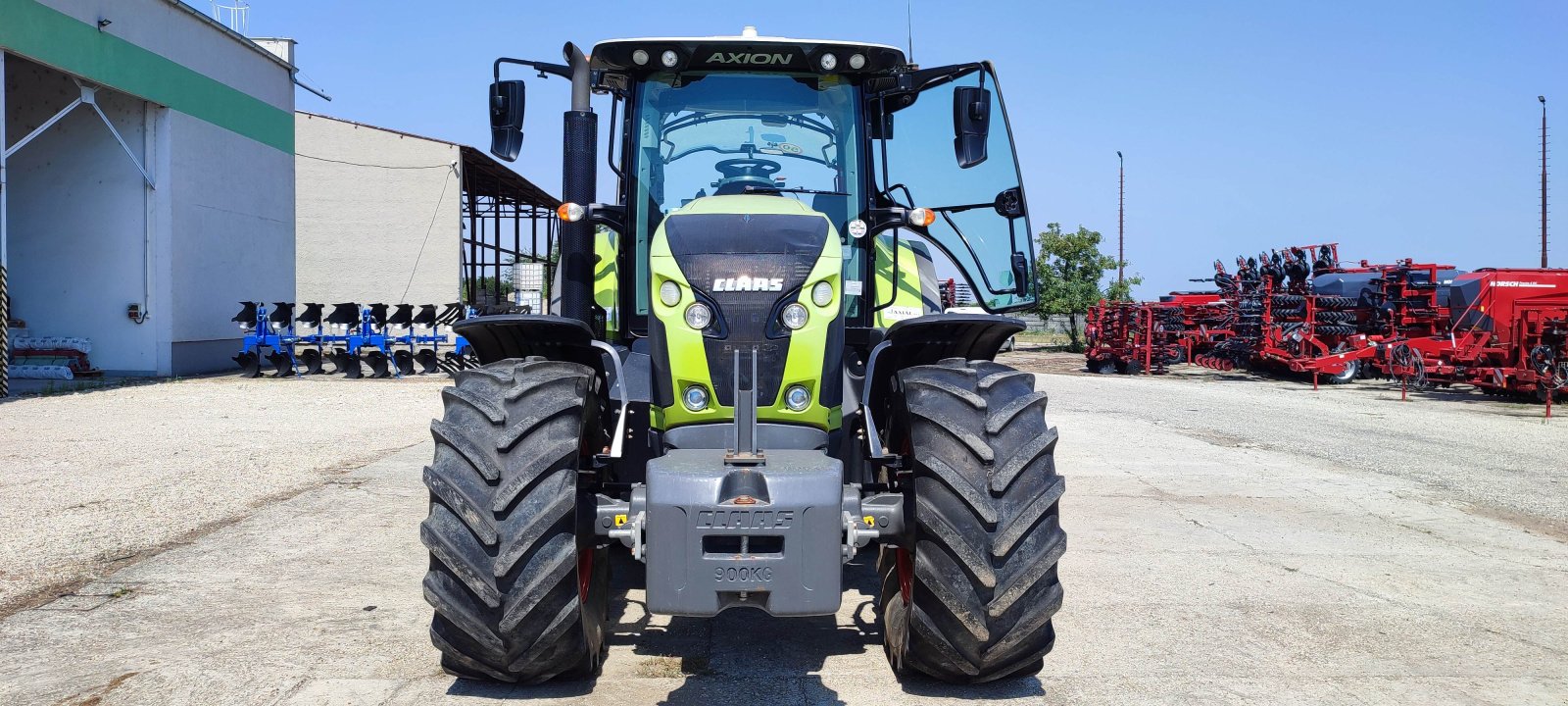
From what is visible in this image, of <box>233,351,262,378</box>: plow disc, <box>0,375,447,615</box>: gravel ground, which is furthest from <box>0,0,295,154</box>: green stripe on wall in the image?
<box>0,375,447,615</box>: gravel ground

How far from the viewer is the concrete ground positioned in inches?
151

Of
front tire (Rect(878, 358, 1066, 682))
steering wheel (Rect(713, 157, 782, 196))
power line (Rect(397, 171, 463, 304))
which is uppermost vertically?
power line (Rect(397, 171, 463, 304))

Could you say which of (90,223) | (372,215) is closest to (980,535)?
(90,223)

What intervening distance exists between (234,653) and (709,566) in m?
2.20

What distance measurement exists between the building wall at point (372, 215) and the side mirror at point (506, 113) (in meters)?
28.2

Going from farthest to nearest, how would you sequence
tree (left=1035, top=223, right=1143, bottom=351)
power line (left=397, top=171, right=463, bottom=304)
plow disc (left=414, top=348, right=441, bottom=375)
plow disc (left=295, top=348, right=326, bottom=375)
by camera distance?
tree (left=1035, top=223, right=1143, bottom=351), power line (left=397, top=171, right=463, bottom=304), plow disc (left=414, top=348, right=441, bottom=375), plow disc (left=295, top=348, right=326, bottom=375)

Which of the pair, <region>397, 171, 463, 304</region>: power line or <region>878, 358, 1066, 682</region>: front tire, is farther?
<region>397, 171, 463, 304</region>: power line

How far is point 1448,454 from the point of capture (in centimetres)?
1134

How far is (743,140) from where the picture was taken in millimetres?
4895

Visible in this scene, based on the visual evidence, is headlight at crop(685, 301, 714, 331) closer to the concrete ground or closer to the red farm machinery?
the concrete ground

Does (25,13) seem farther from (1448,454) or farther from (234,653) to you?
(1448,454)

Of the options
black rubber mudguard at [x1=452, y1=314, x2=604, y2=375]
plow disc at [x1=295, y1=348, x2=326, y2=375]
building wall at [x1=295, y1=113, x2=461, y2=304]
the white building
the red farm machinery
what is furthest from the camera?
building wall at [x1=295, y1=113, x2=461, y2=304]

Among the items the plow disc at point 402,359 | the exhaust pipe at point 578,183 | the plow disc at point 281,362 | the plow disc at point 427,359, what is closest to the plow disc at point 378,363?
the plow disc at point 402,359

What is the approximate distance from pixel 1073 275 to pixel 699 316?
36705 millimetres
